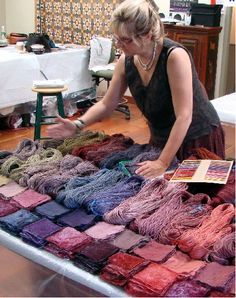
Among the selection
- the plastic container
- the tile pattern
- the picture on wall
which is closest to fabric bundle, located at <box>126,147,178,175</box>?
the plastic container

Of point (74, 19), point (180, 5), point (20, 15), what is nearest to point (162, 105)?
point (180, 5)

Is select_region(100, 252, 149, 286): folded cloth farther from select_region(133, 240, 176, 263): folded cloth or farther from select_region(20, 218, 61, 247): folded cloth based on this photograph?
select_region(20, 218, 61, 247): folded cloth

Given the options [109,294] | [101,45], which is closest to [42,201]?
[109,294]

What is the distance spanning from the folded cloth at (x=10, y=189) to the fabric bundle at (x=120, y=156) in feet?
1.04

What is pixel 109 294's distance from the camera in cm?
113

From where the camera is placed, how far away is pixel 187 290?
1080 millimetres

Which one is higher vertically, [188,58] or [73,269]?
[188,58]

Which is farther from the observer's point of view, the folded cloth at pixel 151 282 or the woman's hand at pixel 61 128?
the woman's hand at pixel 61 128

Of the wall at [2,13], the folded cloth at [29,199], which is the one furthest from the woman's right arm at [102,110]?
the wall at [2,13]

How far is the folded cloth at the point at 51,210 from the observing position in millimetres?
1441

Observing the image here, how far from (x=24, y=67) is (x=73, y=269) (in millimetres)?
3700

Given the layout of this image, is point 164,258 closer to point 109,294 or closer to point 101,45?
point 109,294

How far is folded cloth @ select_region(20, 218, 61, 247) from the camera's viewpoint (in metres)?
1.32

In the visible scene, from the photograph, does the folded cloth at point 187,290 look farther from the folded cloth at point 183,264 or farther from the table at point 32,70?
the table at point 32,70
